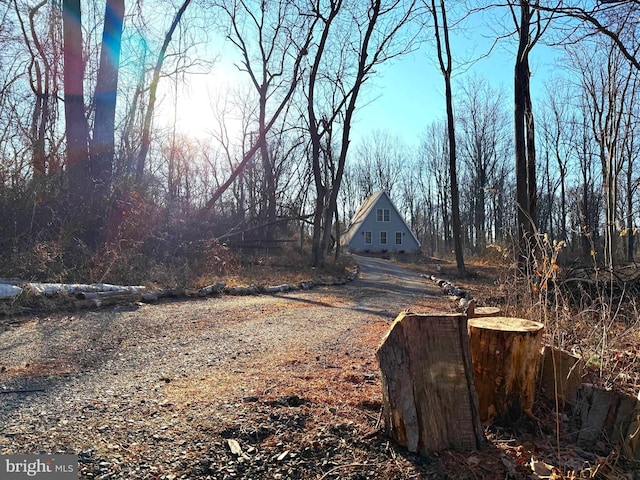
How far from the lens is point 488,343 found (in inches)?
101

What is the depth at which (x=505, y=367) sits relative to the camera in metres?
2.54

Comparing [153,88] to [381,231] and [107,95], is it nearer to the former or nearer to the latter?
[107,95]

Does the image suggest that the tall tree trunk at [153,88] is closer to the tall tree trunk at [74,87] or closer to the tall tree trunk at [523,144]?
the tall tree trunk at [74,87]

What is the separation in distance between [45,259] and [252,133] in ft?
59.1

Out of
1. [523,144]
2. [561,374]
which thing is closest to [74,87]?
[523,144]

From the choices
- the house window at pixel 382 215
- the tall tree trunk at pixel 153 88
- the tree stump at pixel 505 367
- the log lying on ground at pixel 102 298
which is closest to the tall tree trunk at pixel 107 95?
the tall tree trunk at pixel 153 88

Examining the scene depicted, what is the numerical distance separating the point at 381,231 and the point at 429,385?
1459 inches

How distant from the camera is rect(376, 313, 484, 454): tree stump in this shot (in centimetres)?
223

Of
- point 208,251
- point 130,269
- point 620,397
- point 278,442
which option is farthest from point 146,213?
point 620,397

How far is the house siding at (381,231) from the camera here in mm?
38750

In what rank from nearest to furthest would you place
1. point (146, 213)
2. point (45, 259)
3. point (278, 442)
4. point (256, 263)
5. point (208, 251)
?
point (278, 442) → point (45, 259) → point (146, 213) → point (208, 251) → point (256, 263)

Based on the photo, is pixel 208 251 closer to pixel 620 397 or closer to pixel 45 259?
pixel 45 259

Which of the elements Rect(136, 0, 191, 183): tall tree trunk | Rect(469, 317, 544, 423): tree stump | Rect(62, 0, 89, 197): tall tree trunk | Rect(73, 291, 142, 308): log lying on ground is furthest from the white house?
Rect(469, 317, 544, 423): tree stump

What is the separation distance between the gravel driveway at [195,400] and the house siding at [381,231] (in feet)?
110
